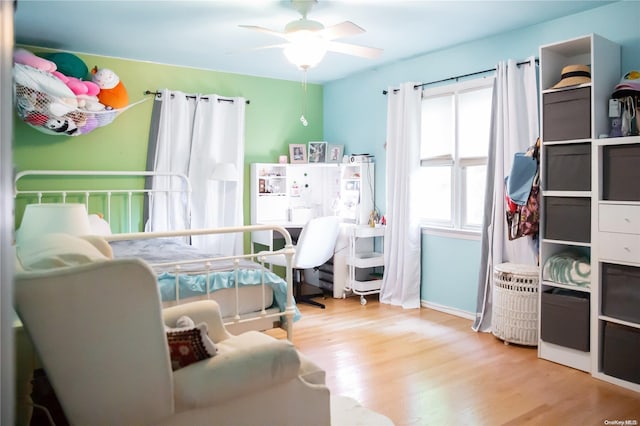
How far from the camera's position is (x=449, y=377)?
3088 mm

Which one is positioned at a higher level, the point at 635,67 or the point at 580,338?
the point at 635,67

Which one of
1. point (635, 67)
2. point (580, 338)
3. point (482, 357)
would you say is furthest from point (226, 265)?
point (635, 67)

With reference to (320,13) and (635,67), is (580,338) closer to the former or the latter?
(635,67)

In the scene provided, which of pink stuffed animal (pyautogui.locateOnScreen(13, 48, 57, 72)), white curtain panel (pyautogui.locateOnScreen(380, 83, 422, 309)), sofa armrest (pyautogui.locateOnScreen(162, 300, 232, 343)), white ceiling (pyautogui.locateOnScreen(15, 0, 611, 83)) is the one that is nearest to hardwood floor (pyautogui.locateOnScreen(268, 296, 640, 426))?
white curtain panel (pyautogui.locateOnScreen(380, 83, 422, 309))

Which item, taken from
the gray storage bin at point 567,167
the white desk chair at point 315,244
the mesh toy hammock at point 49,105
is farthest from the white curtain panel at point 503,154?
the mesh toy hammock at point 49,105

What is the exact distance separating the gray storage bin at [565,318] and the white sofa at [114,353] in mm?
2266

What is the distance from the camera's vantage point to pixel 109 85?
4.35 metres

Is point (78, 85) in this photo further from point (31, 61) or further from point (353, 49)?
point (353, 49)

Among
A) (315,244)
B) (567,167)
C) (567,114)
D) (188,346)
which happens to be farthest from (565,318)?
(188,346)

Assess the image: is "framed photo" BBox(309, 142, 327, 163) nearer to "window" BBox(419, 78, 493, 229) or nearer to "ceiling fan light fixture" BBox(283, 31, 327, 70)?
"window" BBox(419, 78, 493, 229)

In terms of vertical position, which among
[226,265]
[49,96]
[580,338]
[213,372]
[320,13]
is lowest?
[580,338]

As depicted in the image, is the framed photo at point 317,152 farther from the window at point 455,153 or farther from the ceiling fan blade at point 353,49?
the ceiling fan blade at point 353,49

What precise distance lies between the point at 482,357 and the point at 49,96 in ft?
12.2

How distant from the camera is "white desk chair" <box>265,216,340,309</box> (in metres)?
4.54
